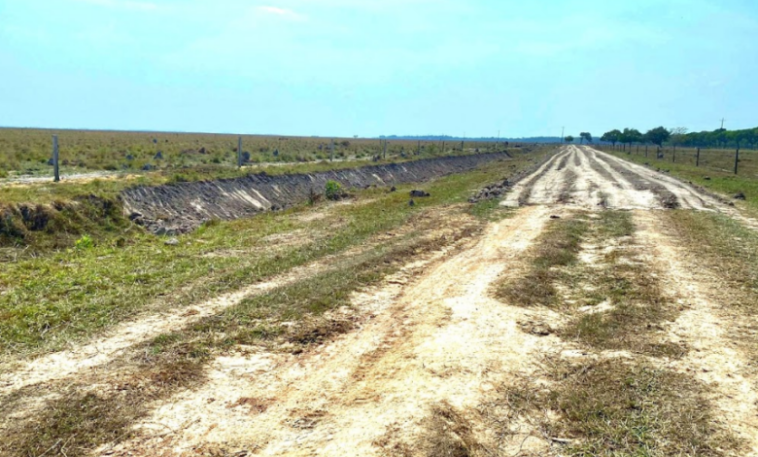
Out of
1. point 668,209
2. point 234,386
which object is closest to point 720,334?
point 234,386

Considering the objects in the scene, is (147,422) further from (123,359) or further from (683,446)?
(683,446)

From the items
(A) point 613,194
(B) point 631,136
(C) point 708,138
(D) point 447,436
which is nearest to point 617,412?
(D) point 447,436

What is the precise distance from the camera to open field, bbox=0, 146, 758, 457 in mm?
4398

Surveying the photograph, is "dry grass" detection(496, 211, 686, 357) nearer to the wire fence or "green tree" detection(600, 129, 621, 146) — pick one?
the wire fence

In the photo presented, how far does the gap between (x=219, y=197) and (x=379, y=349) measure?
14978 mm

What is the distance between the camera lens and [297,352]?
618cm

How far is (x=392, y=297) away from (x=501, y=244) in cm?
476

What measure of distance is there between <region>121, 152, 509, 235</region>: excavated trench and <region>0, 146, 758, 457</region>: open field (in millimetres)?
3594

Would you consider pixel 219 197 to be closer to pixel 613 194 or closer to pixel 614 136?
pixel 613 194

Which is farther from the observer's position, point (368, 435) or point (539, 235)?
point (539, 235)

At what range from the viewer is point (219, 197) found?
64.2ft

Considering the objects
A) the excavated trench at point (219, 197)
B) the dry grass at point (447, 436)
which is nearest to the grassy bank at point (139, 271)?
the excavated trench at point (219, 197)

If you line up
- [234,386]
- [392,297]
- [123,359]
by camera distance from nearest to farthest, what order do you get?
[234,386], [123,359], [392,297]

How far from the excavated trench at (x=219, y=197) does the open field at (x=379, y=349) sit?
3.59m
